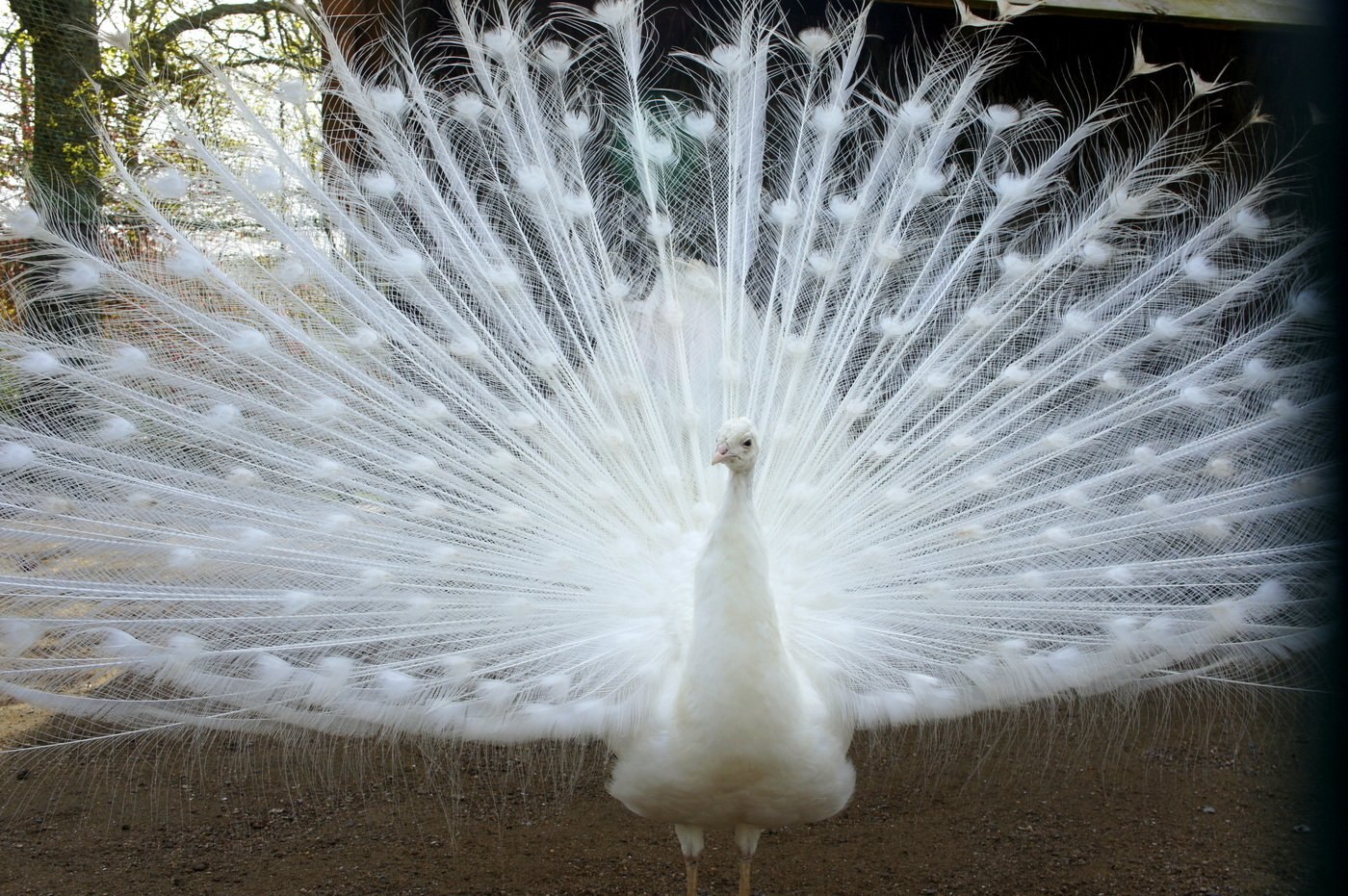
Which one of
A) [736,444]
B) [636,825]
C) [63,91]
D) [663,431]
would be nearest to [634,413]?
[663,431]

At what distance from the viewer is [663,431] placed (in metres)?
3.19

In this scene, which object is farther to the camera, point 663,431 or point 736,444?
point 663,431

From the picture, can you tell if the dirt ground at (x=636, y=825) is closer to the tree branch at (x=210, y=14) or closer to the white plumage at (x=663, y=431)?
the white plumage at (x=663, y=431)

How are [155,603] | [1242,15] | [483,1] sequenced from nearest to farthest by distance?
[155,603] < [483,1] < [1242,15]

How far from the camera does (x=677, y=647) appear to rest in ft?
→ 8.91

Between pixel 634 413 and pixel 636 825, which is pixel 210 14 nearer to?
pixel 634 413

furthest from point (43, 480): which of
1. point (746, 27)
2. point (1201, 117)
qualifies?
point (1201, 117)

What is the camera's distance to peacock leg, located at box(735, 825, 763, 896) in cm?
295

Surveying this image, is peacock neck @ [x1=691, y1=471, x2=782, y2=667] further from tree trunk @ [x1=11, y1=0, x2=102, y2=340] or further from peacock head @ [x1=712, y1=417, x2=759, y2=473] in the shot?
tree trunk @ [x1=11, y1=0, x2=102, y2=340]

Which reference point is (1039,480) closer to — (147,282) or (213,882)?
(147,282)

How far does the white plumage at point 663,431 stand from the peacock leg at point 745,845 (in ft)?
0.05

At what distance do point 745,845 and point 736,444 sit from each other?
130cm

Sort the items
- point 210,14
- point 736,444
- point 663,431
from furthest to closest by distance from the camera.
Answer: point 210,14
point 663,431
point 736,444

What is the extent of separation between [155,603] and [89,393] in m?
0.65
